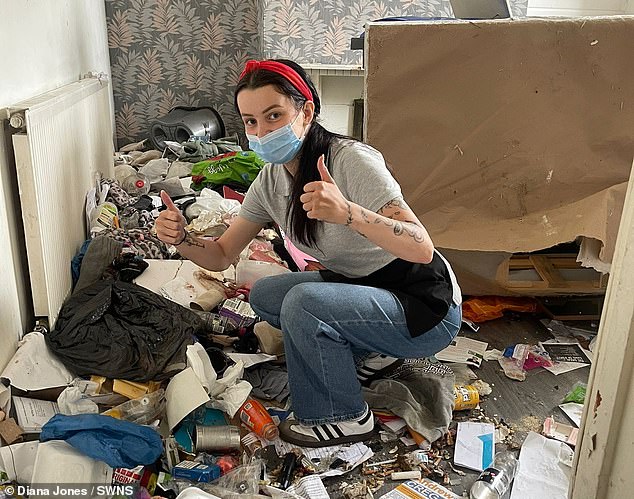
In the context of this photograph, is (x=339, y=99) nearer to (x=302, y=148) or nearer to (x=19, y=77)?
(x=19, y=77)

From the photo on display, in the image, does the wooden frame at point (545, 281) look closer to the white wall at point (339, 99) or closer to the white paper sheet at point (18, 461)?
the white paper sheet at point (18, 461)

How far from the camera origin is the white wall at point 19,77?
161cm

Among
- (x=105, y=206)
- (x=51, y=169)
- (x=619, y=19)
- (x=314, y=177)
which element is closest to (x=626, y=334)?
(x=314, y=177)

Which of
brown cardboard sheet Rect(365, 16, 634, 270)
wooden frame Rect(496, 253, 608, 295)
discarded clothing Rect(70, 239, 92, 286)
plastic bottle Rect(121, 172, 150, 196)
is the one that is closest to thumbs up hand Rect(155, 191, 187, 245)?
discarded clothing Rect(70, 239, 92, 286)

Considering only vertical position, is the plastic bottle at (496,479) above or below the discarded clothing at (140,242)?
below

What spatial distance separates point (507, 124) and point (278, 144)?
3.11ft

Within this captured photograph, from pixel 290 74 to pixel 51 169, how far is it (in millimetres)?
858

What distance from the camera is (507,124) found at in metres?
2.06

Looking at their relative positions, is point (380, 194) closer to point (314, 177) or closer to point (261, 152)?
point (314, 177)

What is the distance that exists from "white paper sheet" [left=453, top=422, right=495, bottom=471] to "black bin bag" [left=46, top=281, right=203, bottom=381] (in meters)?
0.76

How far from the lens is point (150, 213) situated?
2.77 metres

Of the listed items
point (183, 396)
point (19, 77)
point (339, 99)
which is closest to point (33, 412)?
point (183, 396)

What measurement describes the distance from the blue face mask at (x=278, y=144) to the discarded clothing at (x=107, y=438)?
0.69 meters

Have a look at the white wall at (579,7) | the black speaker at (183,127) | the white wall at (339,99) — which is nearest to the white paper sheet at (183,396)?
the black speaker at (183,127)
